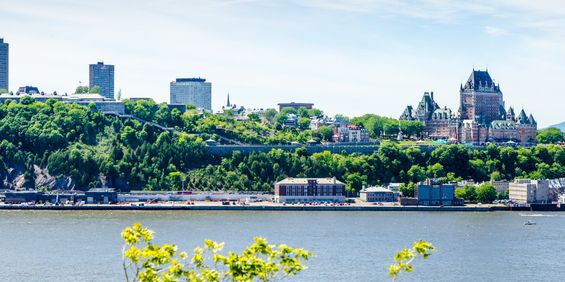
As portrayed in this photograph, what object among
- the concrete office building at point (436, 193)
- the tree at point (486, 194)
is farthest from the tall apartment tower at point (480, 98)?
the concrete office building at point (436, 193)

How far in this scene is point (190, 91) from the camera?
568 feet

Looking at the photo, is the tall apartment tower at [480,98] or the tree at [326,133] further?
the tall apartment tower at [480,98]

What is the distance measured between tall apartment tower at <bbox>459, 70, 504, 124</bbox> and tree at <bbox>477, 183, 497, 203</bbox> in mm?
37413

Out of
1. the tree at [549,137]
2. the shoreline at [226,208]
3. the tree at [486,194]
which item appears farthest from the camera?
the tree at [549,137]

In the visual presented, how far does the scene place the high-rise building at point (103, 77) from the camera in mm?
163875

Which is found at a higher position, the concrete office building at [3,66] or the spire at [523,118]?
the concrete office building at [3,66]

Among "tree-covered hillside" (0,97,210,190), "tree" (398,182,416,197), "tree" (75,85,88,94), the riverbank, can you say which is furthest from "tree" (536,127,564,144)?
"tree" (75,85,88,94)

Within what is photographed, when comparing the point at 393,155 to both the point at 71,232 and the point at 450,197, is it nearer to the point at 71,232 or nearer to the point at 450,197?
the point at 450,197

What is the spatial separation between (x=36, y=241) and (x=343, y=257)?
43.2 ft

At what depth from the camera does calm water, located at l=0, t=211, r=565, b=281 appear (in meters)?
39.9

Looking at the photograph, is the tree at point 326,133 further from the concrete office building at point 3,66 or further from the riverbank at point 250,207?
the concrete office building at point 3,66

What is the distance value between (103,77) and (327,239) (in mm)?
116534

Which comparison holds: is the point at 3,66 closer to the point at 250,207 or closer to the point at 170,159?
the point at 170,159

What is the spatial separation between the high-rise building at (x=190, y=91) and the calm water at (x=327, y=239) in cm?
9877
